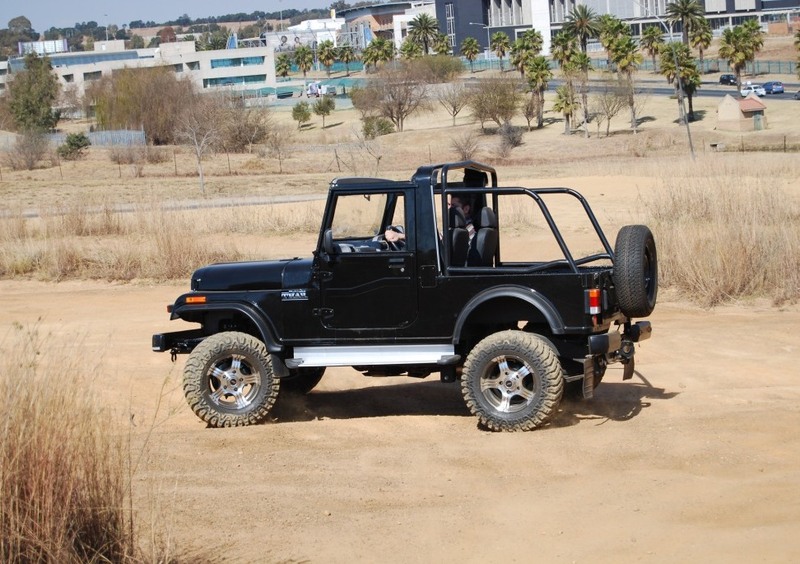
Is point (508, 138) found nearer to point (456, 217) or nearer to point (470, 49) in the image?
point (470, 49)

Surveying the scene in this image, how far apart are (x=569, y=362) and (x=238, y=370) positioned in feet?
9.47

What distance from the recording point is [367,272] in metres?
9.06

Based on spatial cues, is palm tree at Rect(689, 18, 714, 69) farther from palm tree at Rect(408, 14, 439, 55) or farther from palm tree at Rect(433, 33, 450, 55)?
palm tree at Rect(408, 14, 439, 55)

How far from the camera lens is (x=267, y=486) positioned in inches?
290

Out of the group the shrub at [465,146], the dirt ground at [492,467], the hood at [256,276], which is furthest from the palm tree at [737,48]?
the hood at [256,276]

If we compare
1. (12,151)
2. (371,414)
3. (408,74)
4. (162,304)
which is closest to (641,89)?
(408,74)

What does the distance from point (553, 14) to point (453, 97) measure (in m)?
59.5

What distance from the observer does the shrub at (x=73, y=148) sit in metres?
67.1

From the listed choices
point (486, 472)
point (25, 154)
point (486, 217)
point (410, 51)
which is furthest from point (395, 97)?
point (486, 472)

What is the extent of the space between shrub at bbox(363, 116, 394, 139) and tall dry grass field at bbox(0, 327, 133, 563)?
245 feet

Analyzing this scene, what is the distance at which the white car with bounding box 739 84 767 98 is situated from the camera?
86438 mm

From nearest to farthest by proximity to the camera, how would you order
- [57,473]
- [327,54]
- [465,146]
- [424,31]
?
[57,473]
[465,146]
[424,31]
[327,54]

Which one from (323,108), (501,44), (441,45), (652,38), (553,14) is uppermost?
(553,14)

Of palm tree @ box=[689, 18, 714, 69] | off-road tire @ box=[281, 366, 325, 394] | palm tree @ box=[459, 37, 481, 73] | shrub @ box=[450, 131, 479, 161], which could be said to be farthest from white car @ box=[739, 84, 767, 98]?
off-road tire @ box=[281, 366, 325, 394]
